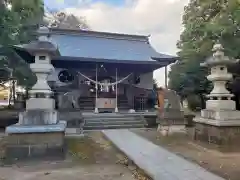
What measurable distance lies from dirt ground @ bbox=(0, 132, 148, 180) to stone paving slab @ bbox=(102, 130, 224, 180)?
273 millimetres

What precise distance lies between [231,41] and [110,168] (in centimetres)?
758

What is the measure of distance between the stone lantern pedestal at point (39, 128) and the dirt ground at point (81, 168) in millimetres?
442

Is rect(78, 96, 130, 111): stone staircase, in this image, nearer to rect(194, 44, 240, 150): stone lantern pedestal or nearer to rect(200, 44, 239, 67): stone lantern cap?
rect(194, 44, 240, 150): stone lantern pedestal

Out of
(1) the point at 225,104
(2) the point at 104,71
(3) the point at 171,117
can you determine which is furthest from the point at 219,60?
(2) the point at 104,71

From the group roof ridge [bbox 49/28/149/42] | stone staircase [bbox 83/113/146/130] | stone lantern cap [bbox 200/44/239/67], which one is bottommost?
stone staircase [bbox 83/113/146/130]

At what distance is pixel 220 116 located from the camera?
7797 mm

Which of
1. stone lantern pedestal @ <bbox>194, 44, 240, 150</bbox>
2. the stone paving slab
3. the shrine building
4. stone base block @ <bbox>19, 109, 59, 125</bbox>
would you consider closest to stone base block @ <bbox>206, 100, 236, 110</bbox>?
stone lantern pedestal @ <bbox>194, 44, 240, 150</bbox>

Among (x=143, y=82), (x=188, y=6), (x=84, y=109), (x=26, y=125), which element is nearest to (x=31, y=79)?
(x=84, y=109)

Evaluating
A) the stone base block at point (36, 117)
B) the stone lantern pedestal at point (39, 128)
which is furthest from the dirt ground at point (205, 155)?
the stone base block at point (36, 117)

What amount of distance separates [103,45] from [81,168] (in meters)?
14.2

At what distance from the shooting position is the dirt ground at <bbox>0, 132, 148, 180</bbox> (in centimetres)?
504

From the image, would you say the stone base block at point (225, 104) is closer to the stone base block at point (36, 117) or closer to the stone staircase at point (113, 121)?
the stone staircase at point (113, 121)

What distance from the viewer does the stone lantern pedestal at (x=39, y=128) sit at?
6.48 meters

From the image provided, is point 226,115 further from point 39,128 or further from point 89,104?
point 89,104
